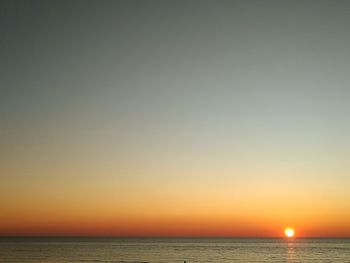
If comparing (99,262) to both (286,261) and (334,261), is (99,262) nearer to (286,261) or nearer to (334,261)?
(286,261)

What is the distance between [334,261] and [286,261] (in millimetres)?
9490

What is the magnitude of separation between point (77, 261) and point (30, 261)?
A: 768cm

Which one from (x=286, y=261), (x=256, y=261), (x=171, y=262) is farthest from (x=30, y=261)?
(x=286, y=261)

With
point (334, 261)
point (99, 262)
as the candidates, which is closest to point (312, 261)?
point (334, 261)

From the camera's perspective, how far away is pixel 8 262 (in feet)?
219

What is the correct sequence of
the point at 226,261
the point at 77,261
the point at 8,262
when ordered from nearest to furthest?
the point at 8,262 → the point at 77,261 → the point at 226,261

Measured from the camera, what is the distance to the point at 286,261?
7919 cm

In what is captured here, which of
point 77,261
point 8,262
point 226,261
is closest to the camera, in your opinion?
point 8,262

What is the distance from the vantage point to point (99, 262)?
7075cm

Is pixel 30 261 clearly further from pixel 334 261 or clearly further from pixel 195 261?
pixel 334 261

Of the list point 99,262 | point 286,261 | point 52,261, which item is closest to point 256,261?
point 286,261

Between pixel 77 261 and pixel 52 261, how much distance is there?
4153 millimetres

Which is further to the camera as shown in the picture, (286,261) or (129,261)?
(286,261)

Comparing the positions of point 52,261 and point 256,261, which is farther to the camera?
point 256,261
